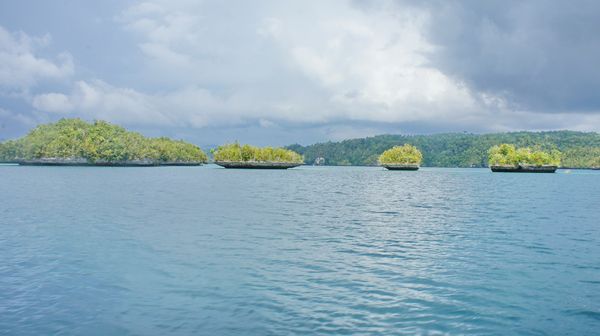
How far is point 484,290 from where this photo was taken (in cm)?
1948

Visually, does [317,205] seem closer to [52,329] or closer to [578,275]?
[578,275]

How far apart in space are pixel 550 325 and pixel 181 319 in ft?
39.9

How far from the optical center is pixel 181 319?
15594 millimetres

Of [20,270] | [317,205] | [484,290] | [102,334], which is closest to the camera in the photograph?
[102,334]

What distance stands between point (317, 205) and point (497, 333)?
→ 1640 inches

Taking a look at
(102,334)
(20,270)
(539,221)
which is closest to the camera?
(102,334)

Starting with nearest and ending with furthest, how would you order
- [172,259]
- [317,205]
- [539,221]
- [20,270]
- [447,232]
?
[20,270]
[172,259]
[447,232]
[539,221]
[317,205]

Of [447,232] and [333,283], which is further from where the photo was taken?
[447,232]

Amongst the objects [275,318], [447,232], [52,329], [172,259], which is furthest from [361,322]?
[447,232]

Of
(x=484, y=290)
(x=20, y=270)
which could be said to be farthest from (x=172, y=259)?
(x=484, y=290)

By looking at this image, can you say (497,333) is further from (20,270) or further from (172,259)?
(20,270)

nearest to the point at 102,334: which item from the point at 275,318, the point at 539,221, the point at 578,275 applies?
the point at 275,318

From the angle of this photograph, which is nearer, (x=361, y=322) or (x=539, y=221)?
(x=361, y=322)

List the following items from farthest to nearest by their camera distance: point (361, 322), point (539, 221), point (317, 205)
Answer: point (317, 205), point (539, 221), point (361, 322)
